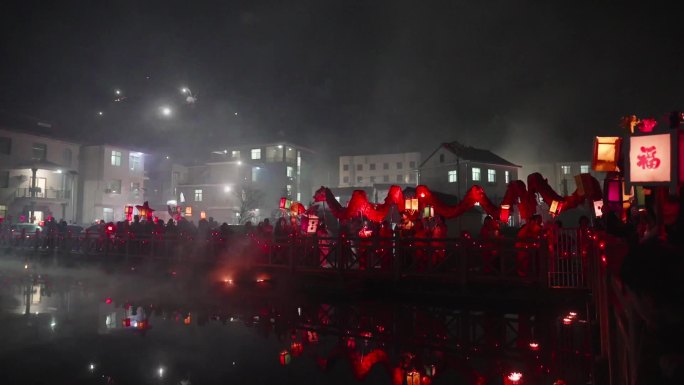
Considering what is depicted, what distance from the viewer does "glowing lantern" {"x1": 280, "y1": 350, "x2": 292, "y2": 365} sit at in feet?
21.7

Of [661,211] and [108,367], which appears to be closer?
[661,211]

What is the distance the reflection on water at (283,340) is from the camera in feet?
19.8

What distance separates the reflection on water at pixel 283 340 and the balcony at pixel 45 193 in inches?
1180

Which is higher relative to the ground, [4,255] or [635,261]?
[635,261]

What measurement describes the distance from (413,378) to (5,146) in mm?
42329

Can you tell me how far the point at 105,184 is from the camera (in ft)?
137

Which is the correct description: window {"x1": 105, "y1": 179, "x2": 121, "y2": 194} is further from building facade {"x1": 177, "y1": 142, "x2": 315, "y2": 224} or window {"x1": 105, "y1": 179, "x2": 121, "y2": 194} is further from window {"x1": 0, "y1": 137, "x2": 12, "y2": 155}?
window {"x1": 0, "y1": 137, "x2": 12, "y2": 155}

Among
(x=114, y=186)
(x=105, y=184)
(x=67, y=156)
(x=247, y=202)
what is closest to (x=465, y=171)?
(x=247, y=202)

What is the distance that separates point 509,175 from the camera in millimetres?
45156

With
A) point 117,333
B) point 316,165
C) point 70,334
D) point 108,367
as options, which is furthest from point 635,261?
point 316,165

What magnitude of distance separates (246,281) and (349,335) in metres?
6.57

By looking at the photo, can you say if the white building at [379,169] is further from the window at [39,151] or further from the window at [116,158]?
the window at [39,151]

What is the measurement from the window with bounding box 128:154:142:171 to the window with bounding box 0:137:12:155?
388 inches

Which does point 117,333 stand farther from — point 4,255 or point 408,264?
point 4,255
